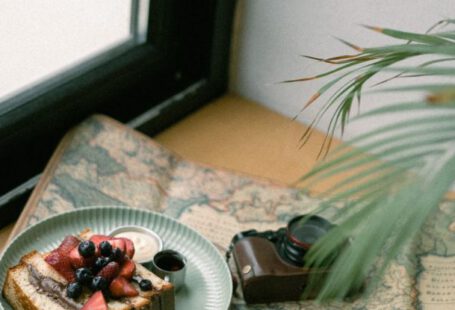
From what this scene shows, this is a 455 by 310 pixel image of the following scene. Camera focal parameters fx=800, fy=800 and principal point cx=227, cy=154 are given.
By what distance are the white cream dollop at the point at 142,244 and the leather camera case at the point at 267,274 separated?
0.13 metres

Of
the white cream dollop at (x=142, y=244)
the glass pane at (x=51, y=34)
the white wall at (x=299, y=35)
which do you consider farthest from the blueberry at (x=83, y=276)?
the white wall at (x=299, y=35)

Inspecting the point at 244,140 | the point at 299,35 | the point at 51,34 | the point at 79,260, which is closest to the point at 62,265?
the point at 79,260

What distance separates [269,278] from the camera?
121 cm

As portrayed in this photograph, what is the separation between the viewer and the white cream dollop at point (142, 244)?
1244 millimetres

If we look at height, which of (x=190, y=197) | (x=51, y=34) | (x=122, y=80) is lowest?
(x=190, y=197)

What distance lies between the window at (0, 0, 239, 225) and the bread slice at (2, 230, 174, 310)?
24 centimetres

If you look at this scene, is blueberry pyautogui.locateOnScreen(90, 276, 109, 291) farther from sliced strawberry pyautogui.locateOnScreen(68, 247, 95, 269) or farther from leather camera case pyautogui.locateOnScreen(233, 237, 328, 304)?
leather camera case pyautogui.locateOnScreen(233, 237, 328, 304)

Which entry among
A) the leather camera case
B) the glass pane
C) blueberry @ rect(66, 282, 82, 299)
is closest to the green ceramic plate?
the leather camera case

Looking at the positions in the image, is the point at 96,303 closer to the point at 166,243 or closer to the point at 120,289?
the point at 120,289

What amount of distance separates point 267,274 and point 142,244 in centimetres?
21

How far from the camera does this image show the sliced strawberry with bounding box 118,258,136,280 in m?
1.13

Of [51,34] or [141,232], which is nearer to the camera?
[141,232]

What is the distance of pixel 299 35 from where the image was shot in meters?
1.61

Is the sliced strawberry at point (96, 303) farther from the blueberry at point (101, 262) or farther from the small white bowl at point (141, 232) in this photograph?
the small white bowl at point (141, 232)
